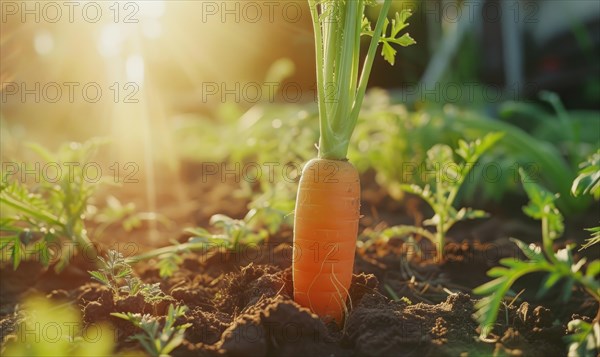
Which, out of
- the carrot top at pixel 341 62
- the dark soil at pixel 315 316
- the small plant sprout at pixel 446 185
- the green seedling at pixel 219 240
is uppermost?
the carrot top at pixel 341 62

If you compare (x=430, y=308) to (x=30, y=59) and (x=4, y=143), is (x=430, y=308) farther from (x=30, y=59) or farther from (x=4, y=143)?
(x=30, y=59)

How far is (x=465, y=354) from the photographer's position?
1431 mm

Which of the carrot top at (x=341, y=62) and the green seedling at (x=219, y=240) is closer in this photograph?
the carrot top at (x=341, y=62)

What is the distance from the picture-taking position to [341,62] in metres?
1.70

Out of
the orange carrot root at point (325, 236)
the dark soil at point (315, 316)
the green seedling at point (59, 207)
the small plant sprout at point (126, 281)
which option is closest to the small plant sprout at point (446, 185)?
the dark soil at point (315, 316)

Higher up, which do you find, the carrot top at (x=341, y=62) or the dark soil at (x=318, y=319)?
the carrot top at (x=341, y=62)

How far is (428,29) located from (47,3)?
5167 mm

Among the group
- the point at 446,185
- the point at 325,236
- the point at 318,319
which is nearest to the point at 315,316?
the point at 318,319

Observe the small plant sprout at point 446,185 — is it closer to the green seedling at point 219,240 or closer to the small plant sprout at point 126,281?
the green seedling at point 219,240

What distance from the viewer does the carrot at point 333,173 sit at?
170 cm

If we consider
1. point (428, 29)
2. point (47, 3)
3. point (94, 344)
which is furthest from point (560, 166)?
point (428, 29)

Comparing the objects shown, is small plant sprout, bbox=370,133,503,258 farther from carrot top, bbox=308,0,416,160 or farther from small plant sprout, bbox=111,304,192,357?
small plant sprout, bbox=111,304,192,357

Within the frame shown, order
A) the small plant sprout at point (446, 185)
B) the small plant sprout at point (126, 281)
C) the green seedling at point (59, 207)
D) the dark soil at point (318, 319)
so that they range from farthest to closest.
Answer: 1. the small plant sprout at point (446, 185)
2. the green seedling at point (59, 207)
3. the small plant sprout at point (126, 281)
4. the dark soil at point (318, 319)

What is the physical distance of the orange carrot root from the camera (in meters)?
1.75
